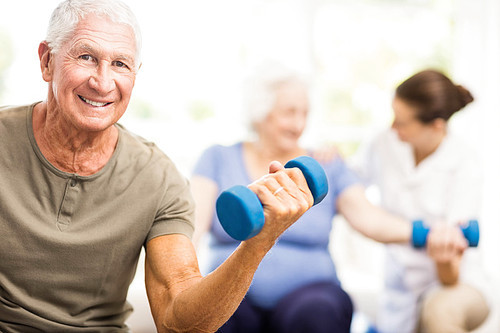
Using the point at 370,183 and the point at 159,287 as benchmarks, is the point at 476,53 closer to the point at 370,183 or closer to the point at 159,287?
the point at 370,183

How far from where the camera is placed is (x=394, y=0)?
302 centimetres

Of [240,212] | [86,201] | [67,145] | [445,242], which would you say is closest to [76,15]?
[67,145]

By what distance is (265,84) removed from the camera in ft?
6.17

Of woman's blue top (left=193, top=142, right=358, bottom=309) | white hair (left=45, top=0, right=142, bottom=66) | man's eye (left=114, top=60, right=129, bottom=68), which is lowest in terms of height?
woman's blue top (left=193, top=142, right=358, bottom=309)

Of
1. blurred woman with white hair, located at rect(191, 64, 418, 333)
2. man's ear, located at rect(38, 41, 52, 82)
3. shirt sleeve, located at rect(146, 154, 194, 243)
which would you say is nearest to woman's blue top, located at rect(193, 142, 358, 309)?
blurred woman with white hair, located at rect(191, 64, 418, 333)

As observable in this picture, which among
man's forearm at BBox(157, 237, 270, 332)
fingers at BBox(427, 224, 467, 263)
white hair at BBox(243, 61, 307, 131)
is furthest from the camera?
white hair at BBox(243, 61, 307, 131)

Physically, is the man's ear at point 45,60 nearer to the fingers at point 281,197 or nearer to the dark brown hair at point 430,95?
the fingers at point 281,197

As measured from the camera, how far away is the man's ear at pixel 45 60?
3.58 ft

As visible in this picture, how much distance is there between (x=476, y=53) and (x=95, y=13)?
2426 millimetres

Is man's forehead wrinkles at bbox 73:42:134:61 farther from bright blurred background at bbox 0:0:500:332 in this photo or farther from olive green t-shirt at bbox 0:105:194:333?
bright blurred background at bbox 0:0:500:332

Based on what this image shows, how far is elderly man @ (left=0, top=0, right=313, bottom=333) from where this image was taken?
1.04 meters

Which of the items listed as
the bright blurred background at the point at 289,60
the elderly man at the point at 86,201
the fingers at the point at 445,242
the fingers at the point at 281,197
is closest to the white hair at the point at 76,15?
the elderly man at the point at 86,201

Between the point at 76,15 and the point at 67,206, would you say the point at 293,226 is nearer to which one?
the point at 67,206

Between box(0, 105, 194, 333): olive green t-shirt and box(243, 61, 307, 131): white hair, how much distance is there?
766mm
